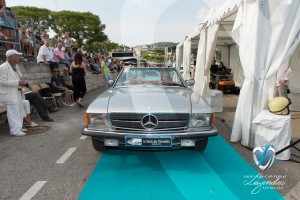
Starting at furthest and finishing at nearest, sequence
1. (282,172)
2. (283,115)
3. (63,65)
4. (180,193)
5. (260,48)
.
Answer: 1. (63,65)
2. (260,48)
3. (283,115)
4. (282,172)
5. (180,193)

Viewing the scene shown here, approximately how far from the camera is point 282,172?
3715 mm

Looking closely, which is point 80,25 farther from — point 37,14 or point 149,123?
point 149,123

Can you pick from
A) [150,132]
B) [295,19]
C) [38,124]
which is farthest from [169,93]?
[38,124]

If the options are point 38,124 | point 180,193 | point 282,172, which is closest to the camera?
point 180,193

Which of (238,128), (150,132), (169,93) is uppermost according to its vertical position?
(169,93)

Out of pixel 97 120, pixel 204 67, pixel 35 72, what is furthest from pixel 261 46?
pixel 35 72

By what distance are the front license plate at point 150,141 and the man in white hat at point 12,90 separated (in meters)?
3.41

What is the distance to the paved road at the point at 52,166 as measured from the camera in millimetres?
3170

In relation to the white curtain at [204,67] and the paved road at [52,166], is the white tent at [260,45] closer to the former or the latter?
the paved road at [52,166]

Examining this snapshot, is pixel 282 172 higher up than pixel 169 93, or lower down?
lower down

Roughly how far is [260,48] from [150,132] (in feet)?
8.41

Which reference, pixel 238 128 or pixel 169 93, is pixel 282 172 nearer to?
pixel 238 128

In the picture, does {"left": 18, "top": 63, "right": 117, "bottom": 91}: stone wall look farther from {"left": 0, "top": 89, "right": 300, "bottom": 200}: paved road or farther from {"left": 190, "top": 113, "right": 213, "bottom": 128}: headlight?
{"left": 190, "top": 113, "right": 213, "bottom": 128}: headlight

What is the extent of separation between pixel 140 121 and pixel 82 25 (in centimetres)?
4785
